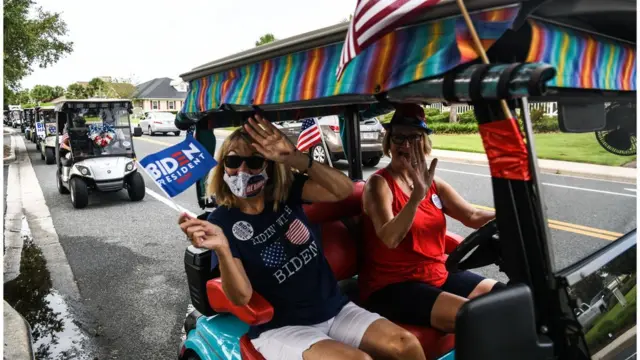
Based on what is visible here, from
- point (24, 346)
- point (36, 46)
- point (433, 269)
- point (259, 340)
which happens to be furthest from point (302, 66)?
point (36, 46)

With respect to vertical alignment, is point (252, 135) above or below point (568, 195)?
above

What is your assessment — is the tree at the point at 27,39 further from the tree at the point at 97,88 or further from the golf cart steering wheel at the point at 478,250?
the tree at the point at 97,88

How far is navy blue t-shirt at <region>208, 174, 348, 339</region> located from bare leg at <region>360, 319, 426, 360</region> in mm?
235

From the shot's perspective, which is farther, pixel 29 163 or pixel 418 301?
pixel 29 163

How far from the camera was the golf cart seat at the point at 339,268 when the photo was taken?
2.26 m

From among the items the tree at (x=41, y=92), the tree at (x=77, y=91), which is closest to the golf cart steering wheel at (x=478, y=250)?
the tree at (x=77, y=91)

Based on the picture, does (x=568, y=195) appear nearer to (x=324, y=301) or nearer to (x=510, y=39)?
(x=510, y=39)

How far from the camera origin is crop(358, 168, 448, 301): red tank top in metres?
2.63

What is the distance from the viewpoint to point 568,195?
1764mm

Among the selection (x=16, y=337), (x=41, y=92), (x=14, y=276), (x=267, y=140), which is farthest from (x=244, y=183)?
(x=41, y=92)

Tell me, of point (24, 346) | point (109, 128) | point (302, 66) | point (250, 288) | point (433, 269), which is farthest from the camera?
point (109, 128)

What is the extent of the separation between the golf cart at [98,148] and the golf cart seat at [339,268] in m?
7.45

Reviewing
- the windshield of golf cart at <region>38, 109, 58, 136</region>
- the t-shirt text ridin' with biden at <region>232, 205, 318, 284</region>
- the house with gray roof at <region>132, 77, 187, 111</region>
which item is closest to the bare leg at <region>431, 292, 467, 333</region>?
the t-shirt text ridin' with biden at <region>232, 205, 318, 284</region>

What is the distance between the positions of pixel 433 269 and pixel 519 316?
1.42 m
